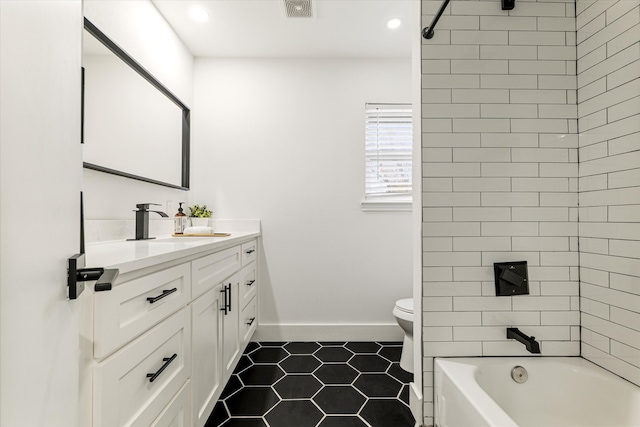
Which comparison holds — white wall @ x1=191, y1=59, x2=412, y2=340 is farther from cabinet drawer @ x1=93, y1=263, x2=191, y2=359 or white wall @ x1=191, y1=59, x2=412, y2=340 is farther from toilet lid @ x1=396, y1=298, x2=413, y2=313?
cabinet drawer @ x1=93, y1=263, x2=191, y2=359

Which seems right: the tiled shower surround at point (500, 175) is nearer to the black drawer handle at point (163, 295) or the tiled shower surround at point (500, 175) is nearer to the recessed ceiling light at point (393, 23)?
the recessed ceiling light at point (393, 23)

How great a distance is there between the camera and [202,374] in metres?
1.27

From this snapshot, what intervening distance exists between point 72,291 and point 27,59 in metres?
0.37

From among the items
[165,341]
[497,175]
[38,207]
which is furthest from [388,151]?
[38,207]

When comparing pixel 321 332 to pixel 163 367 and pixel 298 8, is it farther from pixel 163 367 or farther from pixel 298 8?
pixel 298 8

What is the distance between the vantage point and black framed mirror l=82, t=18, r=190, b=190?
1434 millimetres

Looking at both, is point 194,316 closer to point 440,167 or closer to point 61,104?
point 61,104

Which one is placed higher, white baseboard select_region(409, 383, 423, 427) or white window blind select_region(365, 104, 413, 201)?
white window blind select_region(365, 104, 413, 201)

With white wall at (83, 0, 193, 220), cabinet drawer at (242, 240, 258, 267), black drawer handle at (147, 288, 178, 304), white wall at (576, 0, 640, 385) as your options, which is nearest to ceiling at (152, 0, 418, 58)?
white wall at (83, 0, 193, 220)

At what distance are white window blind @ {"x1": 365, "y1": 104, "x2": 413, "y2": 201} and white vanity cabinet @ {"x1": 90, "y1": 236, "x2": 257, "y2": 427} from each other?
1350 mm

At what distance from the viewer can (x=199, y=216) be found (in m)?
2.39

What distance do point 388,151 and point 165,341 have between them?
209 centimetres

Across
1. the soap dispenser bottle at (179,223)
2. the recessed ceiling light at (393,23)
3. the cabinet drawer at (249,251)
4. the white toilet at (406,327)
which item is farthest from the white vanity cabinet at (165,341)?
the recessed ceiling light at (393,23)

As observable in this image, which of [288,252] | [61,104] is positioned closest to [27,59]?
[61,104]
